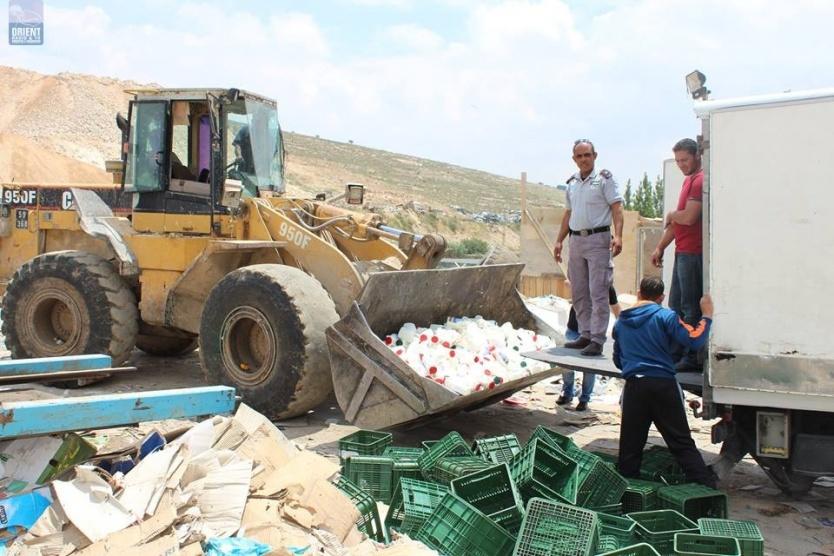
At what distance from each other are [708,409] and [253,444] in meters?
2.89

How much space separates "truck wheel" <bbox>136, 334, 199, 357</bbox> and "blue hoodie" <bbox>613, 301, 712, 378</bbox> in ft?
20.1

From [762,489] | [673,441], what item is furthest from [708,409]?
[762,489]

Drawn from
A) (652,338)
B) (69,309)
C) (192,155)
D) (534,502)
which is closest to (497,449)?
(652,338)

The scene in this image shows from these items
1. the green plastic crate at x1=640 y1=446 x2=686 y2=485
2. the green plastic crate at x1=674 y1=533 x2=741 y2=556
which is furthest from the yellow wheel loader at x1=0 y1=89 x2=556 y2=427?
the green plastic crate at x1=674 y1=533 x2=741 y2=556

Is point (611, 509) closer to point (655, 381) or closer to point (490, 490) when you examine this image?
point (490, 490)

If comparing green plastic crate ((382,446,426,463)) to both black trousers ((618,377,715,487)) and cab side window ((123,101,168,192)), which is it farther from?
cab side window ((123,101,168,192))

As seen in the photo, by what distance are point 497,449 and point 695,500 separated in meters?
1.33

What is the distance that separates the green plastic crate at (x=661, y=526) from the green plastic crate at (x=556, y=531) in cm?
45

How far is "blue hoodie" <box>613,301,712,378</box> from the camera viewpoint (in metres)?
5.54

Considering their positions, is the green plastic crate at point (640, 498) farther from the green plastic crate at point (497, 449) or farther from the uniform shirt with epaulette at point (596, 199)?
the uniform shirt with epaulette at point (596, 199)

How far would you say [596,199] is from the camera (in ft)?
22.9

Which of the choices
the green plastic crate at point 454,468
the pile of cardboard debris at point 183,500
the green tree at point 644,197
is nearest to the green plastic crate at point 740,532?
the green plastic crate at point 454,468

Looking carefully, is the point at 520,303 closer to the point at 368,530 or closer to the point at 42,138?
the point at 368,530

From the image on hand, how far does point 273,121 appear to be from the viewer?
363 inches
